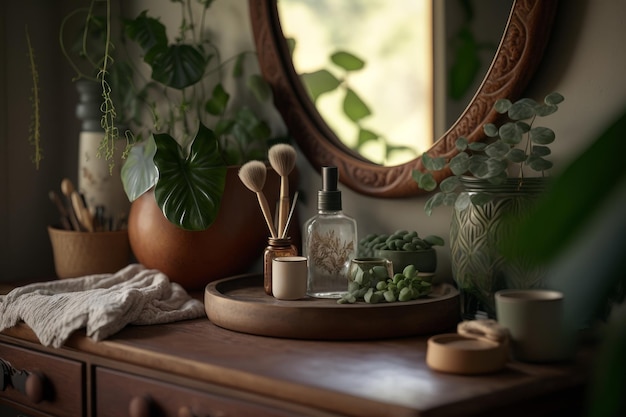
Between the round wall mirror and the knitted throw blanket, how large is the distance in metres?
0.38

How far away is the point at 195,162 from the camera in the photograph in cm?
146

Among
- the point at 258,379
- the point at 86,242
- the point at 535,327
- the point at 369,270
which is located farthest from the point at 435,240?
the point at 86,242

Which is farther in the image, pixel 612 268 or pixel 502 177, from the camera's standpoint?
pixel 502 177

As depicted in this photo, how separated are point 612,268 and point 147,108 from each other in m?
1.70

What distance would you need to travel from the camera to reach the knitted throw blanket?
120 centimetres

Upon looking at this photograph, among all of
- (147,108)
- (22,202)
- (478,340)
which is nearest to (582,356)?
(478,340)

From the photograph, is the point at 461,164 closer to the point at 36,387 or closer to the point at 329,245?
the point at 329,245

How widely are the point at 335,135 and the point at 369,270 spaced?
1.27ft

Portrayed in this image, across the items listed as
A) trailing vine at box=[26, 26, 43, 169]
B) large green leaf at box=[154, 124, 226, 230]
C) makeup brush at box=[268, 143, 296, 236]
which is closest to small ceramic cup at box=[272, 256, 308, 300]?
makeup brush at box=[268, 143, 296, 236]

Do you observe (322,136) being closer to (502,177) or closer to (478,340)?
(502,177)

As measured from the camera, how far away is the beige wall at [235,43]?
115 centimetres

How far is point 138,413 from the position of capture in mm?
1075

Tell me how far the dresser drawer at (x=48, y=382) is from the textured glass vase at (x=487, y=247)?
23.9 inches

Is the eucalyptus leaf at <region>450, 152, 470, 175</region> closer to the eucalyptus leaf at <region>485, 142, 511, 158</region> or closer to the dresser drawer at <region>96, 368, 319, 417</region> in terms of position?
the eucalyptus leaf at <region>485, 142, 511, 158</region>
